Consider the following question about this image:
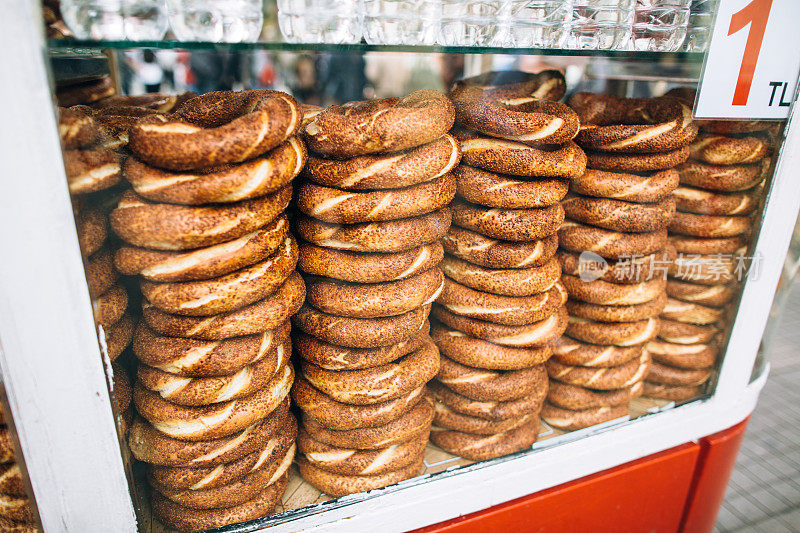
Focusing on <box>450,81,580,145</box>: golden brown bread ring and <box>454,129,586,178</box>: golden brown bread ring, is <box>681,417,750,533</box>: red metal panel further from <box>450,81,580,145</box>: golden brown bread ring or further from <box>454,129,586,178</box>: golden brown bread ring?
<box>450,81,580,145</box>: golden brown bread ring

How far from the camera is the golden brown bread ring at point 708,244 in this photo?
2199 millimetres

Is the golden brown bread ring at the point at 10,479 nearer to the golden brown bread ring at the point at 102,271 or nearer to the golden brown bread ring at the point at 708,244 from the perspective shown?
the golden brown bread ring at the point at 102,271

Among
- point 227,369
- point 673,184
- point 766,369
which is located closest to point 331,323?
point 227,369

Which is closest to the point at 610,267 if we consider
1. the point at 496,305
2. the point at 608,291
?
the point at 608,291

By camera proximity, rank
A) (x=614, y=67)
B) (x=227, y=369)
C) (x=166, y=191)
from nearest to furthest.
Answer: (x=166, y=191), (x=227, y=369), (x=614, y=67)

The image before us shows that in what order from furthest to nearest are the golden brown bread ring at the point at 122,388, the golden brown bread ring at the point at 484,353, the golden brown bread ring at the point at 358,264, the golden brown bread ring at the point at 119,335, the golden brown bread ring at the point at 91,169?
the golden brown bread ring at the point at 484,353, the golden brown bread ring at the point at 358,264, the golden brown bread ring at the point at 122,388, the golden brown bread ring at the point at 119,335, the golden brown bread ring at the point at 91,169

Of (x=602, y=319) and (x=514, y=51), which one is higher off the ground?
(x=514, y=51)

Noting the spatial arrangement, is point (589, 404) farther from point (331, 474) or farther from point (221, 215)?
point (221, 215)

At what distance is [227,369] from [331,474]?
65 centimetres

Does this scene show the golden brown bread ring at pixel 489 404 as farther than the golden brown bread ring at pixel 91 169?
Yes

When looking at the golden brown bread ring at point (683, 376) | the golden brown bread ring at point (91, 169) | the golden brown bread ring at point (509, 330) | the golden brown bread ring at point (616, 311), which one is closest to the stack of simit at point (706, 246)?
the golden brown bread ring at point (683, 376)

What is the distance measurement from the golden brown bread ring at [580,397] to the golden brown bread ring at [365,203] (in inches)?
45.3

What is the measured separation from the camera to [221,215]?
50.0 inches

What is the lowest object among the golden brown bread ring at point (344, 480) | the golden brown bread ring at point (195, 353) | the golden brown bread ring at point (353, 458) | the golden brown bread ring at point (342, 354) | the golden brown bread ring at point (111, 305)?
the golden brown bread ring at point (344, 480)
